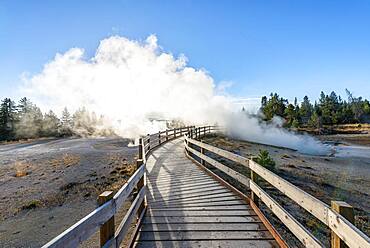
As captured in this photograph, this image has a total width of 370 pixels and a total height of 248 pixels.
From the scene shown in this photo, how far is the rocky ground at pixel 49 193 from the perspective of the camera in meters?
6.87

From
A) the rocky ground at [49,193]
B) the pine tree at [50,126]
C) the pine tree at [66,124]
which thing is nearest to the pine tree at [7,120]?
the pine tree at [50,126]

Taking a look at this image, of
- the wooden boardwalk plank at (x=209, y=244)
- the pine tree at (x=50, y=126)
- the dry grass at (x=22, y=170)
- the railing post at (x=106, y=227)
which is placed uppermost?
the pine tree at (x=50, y=126)

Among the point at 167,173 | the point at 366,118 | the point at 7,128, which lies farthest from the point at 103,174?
the point at 366,118

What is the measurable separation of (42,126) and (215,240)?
57.9m

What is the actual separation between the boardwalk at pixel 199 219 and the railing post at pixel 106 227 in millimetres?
1047

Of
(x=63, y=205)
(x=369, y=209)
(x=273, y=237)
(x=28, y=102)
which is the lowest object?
(x=369, y=209)

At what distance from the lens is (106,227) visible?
8.93 feet

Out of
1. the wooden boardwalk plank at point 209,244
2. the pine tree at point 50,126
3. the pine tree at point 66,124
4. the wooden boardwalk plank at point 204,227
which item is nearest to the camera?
the wooden boardwalk plank at point 209,244

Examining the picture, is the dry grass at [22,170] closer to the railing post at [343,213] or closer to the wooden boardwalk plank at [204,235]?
the wooden boardwalk plank at [204,235]

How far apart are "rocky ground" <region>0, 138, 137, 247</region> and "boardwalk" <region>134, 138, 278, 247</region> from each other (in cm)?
311

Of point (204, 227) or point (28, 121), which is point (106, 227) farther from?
point (28, 121)

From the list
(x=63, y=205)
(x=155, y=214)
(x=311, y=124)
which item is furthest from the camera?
(x=311, y=124)

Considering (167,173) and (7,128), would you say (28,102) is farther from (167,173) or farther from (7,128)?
(167,173)

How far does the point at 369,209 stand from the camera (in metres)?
8.86
